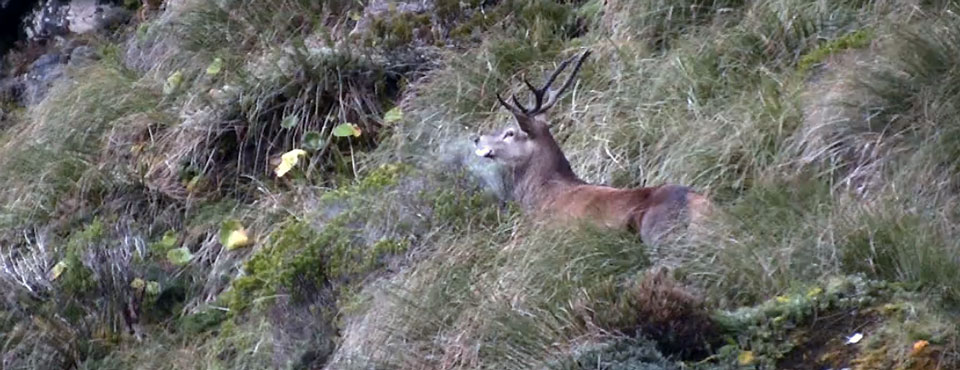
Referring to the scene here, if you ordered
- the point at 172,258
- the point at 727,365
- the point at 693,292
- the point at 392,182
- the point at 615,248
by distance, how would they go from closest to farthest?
the point at 727,365, the point at 693,292, the point at 615,248, the point at 392,182, the point at 172,258

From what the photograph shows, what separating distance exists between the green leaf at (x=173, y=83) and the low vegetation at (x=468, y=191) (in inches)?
0.8

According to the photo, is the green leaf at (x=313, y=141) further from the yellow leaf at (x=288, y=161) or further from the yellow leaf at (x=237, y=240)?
the yellow leaf at (x=237, y=240)

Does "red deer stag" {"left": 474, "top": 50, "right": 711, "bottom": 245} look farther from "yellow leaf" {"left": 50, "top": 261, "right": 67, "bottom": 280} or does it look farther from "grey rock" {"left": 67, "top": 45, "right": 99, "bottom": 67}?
"grey rock" {"left": 67, "top": 45, "right": 99, "bottom": 67}

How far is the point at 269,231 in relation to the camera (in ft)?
33.6

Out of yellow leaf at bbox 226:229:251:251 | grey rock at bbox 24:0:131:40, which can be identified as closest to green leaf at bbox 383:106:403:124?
yellow leaf at bbox 226:229:251:251

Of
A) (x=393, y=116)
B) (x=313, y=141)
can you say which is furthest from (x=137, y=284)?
(x=393, y=116)

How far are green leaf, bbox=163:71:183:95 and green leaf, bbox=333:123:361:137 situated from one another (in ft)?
5.97

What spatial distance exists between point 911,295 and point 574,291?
4.75ft

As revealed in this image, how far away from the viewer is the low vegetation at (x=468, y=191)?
6.46 metres

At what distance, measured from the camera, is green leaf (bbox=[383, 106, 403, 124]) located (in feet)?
35.3

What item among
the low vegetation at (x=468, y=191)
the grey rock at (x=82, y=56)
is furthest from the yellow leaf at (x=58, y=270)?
the grey rock at (x=82, y=56)

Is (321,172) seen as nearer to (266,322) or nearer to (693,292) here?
(266,322)

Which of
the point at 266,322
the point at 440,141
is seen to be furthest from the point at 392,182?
the point at 266,322

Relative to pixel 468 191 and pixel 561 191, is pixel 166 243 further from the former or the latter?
pixel 561 191
